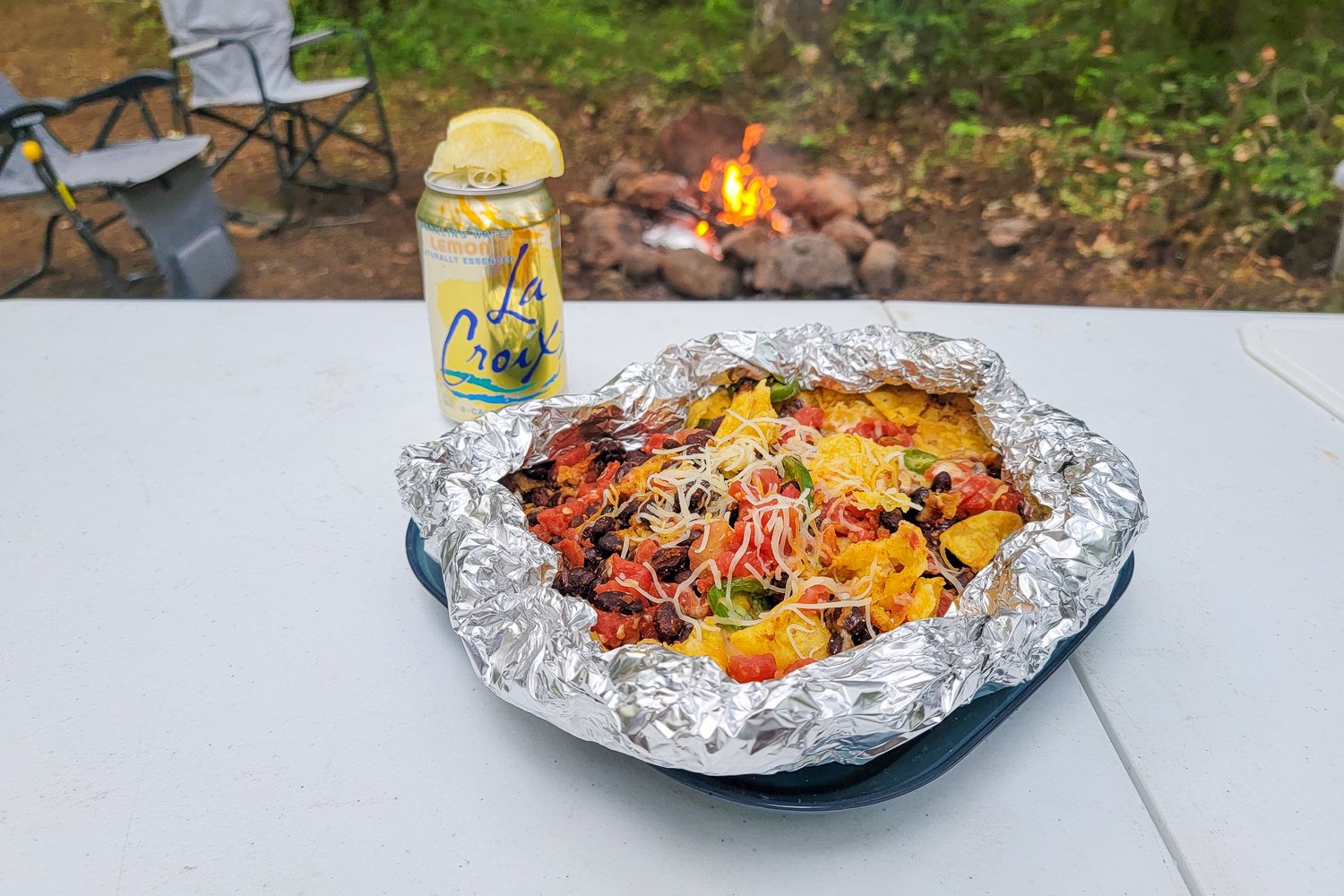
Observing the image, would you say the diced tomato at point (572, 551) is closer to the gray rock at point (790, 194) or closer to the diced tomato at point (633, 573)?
the diced tomato at point (633, 573)

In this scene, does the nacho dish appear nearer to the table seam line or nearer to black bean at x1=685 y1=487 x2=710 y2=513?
black bean at x1=685 y1=487 x2=710 y2=513

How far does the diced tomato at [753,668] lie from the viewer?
92 centimetres

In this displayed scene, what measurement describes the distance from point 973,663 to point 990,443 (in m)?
0.50

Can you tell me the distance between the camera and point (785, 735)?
805 millimetres

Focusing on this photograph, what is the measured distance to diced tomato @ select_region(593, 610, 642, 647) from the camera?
98 cm

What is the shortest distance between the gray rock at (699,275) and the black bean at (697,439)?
8.87 feet

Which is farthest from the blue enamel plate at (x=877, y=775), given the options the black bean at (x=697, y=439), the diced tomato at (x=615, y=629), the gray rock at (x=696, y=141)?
the gray rock at (x=696, y=141)

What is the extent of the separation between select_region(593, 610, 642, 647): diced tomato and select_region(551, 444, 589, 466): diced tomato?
345 mm

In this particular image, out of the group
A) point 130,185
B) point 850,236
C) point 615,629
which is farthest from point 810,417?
point 130,185

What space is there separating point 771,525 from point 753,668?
0.19 metres

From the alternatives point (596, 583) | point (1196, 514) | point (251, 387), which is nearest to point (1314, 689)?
point (1196, 514)

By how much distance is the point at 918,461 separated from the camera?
125 centimetres

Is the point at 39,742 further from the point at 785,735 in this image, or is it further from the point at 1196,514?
the point at 1196,514

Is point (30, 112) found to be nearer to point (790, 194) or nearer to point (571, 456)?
point (790, 194)
